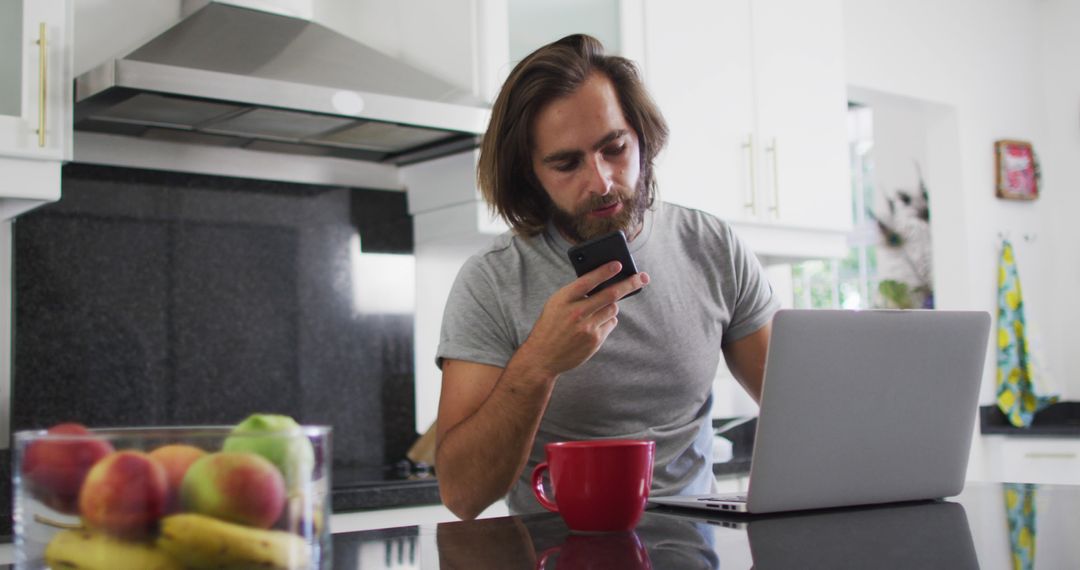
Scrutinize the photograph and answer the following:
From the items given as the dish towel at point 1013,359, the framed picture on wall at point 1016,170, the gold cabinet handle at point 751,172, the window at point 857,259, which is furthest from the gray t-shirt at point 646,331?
the window at point 857,259

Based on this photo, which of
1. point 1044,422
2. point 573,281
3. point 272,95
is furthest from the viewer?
point 1044,422

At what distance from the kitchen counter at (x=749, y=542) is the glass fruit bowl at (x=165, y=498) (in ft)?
0.97

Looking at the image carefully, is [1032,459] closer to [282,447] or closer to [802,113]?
[802,113]

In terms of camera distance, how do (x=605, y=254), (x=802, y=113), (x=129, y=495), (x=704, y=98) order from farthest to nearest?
(x=802, y=113) < (x=704, y=98) < (x=605, y=254) < (x=129, y=495)

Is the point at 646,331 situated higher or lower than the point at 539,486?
higher

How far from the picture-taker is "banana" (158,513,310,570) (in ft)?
1.66

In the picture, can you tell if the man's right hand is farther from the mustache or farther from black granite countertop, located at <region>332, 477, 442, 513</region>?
black granite countertop, located at <region>332, 477, 442, 513</region>

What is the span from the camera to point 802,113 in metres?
2.95

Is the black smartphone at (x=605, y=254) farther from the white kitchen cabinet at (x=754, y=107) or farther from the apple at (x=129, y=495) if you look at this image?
the white kitchen cabinet at (x=754, y=107)

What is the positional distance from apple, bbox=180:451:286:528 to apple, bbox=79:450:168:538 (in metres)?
0.01

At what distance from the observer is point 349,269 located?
2.44m

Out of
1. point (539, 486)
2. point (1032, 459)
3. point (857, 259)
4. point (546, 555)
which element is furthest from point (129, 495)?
point (857, 259)

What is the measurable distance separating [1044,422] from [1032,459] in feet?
1.45

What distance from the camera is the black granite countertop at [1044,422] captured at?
3469 mm
